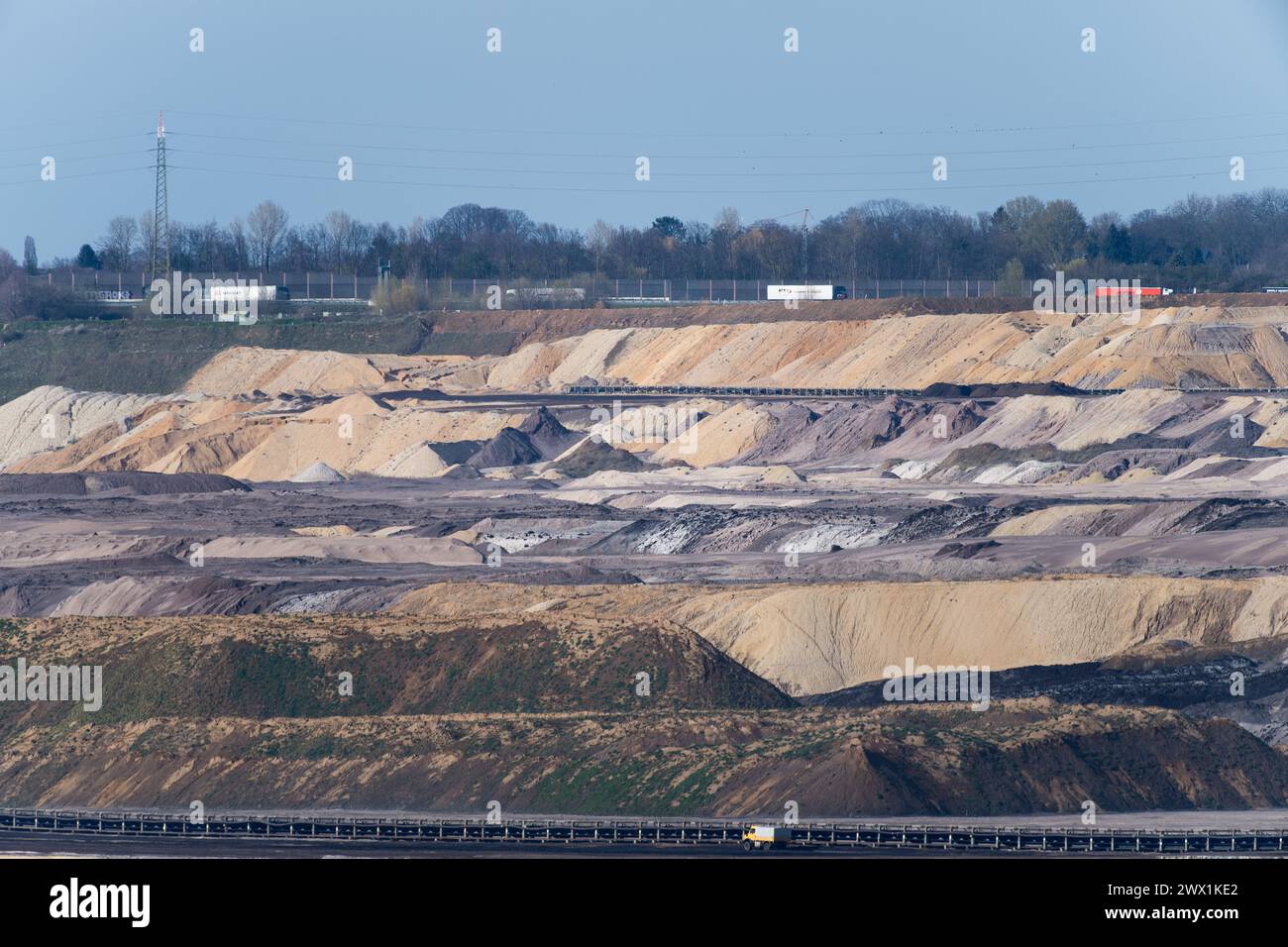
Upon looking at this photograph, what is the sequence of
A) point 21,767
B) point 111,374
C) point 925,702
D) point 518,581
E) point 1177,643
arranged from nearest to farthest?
point 21,767 → point 925,702 → point 1177,643 → point 518,581 → point 111,374

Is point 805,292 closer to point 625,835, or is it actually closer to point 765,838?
point 625,835

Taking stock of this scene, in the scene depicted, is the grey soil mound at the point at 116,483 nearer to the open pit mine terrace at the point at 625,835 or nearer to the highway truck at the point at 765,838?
the open pit mine terrace at the point at 625,835

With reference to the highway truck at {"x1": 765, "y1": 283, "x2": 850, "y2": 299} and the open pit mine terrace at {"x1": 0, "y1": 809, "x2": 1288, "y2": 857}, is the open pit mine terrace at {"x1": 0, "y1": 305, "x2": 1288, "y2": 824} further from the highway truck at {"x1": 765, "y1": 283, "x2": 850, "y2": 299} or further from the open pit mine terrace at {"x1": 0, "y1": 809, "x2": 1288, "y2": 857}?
the highway truck at {"x1": 765, "y1": 283, "x2": 850, "y2": 299}

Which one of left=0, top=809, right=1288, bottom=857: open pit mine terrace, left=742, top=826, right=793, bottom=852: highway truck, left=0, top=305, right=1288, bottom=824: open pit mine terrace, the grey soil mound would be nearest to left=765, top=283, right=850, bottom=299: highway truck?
left=0, top=305, right=1288, bottom=824: open pit mine terrace

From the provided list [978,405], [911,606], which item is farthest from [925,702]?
[978,405]

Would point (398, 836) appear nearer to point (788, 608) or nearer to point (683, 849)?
→ point (683, 849)

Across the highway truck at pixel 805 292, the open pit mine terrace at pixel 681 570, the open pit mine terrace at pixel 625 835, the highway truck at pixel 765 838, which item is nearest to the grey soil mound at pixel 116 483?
the open pit mine terrace at pixel 681 570
